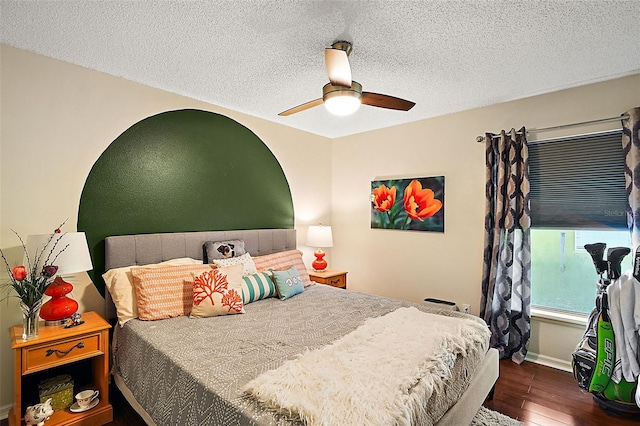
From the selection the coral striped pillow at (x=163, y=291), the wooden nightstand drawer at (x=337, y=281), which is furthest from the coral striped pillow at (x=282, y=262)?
the coral striped pillow at (x=163, y=291)

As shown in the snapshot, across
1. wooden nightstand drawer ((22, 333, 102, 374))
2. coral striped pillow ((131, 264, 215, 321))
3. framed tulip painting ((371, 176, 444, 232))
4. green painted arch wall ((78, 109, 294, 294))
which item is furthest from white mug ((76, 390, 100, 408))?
framed tulip painting ((371, 176, 444, 232))

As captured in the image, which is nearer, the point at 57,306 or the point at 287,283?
the point at 57,306

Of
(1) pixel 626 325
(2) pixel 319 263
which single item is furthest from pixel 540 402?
(2) pixel 319 263

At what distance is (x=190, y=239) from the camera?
307 cm

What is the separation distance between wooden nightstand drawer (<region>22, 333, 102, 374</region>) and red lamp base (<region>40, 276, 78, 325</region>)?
0.64ft

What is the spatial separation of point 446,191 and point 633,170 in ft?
5.10

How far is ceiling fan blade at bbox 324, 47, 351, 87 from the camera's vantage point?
5.90ft

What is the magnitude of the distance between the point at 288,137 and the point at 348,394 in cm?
338

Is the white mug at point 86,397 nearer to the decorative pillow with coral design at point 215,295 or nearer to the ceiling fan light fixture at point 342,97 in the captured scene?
the decorative pillow with coral design at point 215,295

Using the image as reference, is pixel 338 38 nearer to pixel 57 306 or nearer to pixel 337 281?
pixel 57 306

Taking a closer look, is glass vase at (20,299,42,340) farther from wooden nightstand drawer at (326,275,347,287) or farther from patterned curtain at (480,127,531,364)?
patterned curtain at (480,127,531,364)

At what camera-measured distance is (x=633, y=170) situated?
101 inches

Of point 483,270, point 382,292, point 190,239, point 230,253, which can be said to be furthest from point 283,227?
point 483,270

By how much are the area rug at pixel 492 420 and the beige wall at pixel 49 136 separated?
9.78 feet
